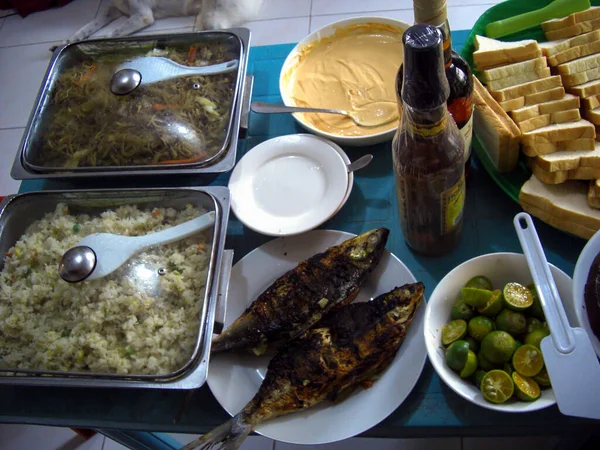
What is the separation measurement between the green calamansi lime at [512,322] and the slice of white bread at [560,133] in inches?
16.0

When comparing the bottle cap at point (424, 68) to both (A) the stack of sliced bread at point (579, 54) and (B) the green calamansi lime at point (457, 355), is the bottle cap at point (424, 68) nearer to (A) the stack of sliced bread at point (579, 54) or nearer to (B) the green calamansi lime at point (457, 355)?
(B) the green calamansi lime at point (457, 355)

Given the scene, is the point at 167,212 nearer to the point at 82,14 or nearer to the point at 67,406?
the point at 67,406

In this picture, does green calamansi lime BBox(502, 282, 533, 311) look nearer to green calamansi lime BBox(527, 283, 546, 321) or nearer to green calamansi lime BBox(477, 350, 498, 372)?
green calamansi lime BBox(527, 283, 546, 321)

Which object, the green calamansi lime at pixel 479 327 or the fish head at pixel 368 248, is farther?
the fish head at pixel 368 248

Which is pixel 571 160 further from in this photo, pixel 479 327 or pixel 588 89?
pixel 479 327

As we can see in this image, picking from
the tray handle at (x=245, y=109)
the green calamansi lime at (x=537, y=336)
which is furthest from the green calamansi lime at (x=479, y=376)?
the tray handle at (x=245, y=109)

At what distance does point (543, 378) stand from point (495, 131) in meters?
0.54

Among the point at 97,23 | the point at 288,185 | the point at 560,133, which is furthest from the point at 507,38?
the point at 97,23

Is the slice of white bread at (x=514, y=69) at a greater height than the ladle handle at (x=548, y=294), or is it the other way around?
the slice of white bread at (x=514, y=69)

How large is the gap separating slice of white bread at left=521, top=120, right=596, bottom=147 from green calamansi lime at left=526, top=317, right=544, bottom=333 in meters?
0.40

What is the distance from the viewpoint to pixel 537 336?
0.99m

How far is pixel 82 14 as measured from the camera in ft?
10.0

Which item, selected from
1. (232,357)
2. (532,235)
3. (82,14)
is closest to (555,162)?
(532,235)

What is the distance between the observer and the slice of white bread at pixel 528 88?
1240 millimetres
